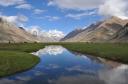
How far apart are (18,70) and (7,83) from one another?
10.7m

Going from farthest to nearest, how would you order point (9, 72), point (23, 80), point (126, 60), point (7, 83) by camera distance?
point (126, 60)
point (9, 72)
point (23, 80)
point (7, 83)

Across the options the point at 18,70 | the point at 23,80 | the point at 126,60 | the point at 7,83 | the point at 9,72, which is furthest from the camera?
the point at 126,60

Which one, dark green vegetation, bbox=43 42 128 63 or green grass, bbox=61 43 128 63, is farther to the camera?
green grass, bbox=61 43 128 63

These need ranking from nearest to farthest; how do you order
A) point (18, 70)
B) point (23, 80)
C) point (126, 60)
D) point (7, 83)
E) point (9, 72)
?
point (7, 83), point (23, 80), point (9, 72), point (18, 70), point (126, 60)

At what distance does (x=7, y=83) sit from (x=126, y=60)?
3420 cm

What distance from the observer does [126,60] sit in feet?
194

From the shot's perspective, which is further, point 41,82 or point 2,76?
point 2,76

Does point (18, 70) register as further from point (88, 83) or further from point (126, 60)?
point (126, 60)

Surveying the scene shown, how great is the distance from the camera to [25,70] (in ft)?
152

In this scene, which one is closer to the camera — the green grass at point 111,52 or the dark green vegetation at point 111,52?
the dark green vegetation at point 111,52

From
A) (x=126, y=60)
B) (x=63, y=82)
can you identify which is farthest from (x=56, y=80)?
(x=126, y=60)

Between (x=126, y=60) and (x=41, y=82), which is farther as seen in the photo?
(x=126, y=60)

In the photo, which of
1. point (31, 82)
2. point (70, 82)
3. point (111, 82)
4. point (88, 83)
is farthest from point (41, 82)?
point (111, 82)

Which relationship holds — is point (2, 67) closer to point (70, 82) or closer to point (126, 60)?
point (70, 82)
